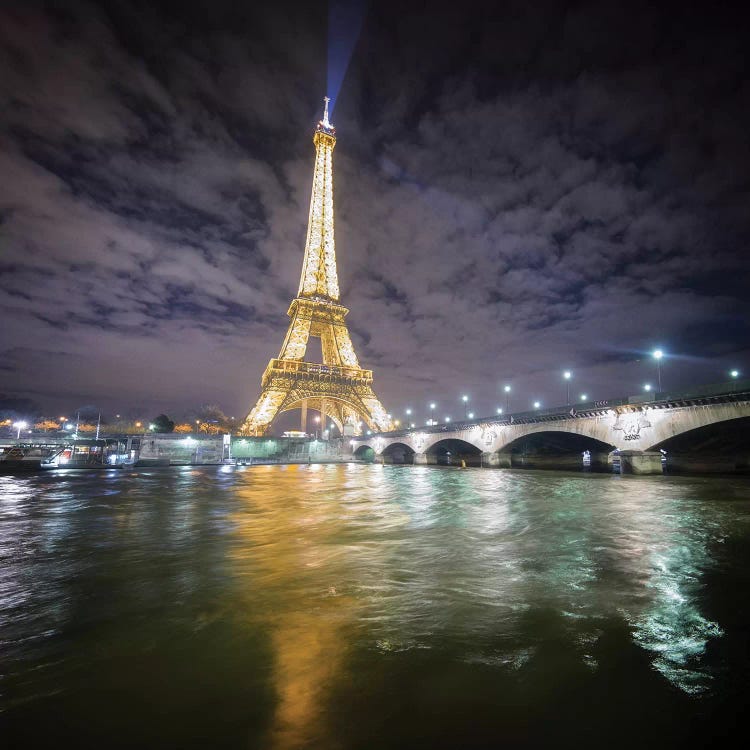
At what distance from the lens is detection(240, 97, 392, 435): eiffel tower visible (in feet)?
235

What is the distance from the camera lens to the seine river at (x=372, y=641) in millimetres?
2873

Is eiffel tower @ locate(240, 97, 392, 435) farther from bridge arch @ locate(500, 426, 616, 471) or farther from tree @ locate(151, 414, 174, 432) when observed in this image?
tree @ locate(151, 414, 174, 432)

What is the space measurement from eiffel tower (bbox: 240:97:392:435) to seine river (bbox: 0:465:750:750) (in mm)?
62665

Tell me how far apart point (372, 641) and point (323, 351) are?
285 ft

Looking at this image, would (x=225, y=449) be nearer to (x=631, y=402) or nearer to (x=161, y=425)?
(x=161, y=425)

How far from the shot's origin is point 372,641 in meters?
4.23

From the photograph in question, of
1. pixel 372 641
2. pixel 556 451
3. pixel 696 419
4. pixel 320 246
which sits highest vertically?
pixel 320 246

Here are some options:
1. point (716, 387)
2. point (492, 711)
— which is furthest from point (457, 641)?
point (716, 387)

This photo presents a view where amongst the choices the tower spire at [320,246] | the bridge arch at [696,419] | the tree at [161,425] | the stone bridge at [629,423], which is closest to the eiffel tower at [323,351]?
the tower spire at [320,246]

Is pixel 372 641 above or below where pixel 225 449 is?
above

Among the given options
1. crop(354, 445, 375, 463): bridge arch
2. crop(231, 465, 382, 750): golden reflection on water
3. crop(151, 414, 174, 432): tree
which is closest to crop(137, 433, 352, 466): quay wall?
crop(354, 445, 375, 463): bridge arch

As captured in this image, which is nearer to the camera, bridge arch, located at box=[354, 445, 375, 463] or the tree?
bridge arch, located at box=[354, 445, 375, 463]

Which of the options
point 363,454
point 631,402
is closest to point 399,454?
point 363,454

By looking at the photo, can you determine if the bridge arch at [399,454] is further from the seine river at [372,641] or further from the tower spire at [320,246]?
the seine river at [372,641]
